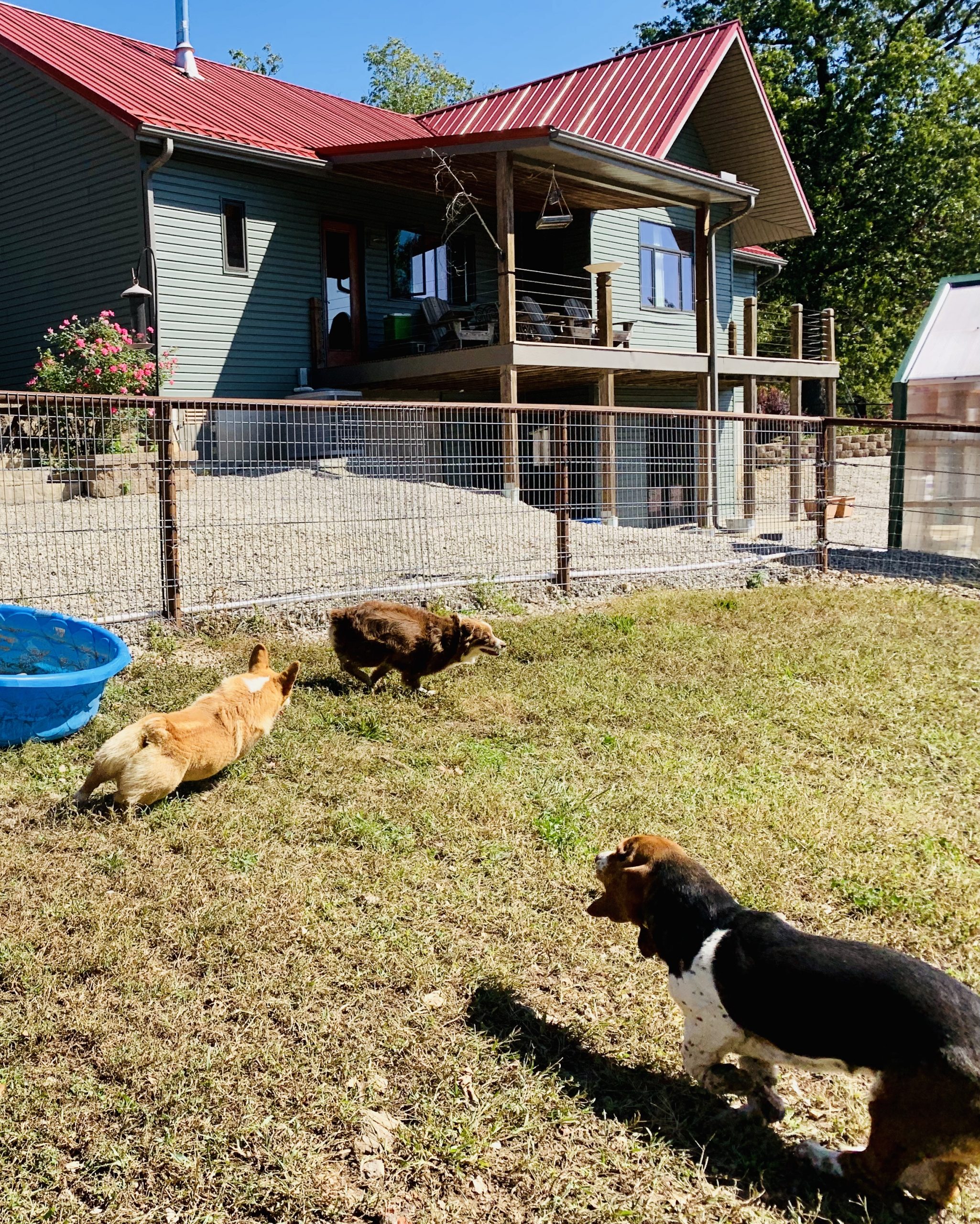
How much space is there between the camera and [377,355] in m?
18.2

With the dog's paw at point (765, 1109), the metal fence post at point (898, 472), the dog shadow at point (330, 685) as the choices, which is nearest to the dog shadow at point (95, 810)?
the dog shadow at point (330, 685)

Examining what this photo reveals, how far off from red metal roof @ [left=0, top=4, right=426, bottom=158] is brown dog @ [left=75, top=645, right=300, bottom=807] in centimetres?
1235

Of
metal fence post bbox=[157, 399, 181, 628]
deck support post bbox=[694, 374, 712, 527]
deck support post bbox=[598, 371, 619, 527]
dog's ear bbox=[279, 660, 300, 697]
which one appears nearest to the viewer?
dog's ear bbox=[279, 660, 300, 697]

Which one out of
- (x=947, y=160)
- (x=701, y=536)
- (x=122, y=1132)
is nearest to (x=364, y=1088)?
(x=122, y=1132)

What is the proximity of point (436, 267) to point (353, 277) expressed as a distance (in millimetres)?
1839

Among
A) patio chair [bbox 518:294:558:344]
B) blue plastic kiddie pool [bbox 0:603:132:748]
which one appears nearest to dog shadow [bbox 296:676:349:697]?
blue plastic kiddie pool [bbox 0:603:132:748]

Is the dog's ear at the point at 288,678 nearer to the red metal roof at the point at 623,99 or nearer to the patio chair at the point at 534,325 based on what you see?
the patio chair at the point at 534,325

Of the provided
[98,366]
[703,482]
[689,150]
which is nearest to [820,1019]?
[98,366]

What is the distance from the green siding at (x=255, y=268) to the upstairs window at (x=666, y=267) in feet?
17.5

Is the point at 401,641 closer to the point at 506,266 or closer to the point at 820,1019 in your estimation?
the point at 820,1019

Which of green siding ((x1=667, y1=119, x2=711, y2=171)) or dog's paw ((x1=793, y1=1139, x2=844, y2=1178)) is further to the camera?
green siding ((x1=667, y1=119, x2=711, y2=171))

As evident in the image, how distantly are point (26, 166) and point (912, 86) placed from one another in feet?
88.6

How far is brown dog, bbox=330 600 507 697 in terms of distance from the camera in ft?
21.1

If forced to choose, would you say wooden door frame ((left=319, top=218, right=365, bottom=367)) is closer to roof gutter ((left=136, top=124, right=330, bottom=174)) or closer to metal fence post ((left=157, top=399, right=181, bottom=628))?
roof gutter ((left=136, top=124, right=330, bottom=174))
